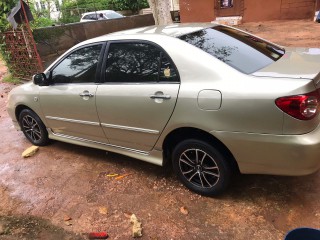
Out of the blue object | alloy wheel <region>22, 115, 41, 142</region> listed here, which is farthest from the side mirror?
the blue object

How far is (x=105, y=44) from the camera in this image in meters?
3.73

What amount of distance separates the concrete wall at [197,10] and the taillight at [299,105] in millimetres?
13516

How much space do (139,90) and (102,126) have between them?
31.4 inches

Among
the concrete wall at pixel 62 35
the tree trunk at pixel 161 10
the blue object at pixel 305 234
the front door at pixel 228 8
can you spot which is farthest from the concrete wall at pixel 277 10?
the blue object at pixel 305 234

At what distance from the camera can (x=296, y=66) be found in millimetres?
2922

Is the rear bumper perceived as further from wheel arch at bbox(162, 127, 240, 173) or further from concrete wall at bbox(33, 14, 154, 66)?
concrete wall at bbox(33, 14, 154, 66)

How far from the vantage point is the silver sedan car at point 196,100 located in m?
2.60

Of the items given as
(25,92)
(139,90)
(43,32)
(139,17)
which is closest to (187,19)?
(139,17)

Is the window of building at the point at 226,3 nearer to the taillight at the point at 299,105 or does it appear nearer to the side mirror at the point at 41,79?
the side mirror at the point at 41,79

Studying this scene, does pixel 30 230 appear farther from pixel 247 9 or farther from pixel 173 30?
pixel 247 9

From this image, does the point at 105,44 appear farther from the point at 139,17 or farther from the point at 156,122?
the point at 139,17

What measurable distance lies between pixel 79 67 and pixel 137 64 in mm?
955

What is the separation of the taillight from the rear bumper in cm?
17

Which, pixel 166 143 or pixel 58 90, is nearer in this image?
Answer: pixel 166 143
